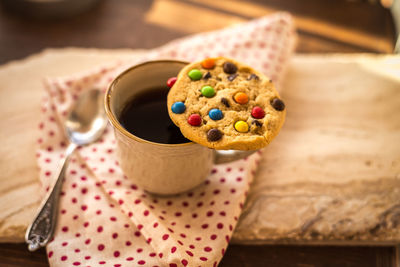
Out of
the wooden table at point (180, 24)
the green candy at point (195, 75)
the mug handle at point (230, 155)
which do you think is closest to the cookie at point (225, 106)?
the green candy at point (195, 75)

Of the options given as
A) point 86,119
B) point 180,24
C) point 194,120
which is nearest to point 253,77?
point 194,120

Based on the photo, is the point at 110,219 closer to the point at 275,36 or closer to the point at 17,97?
the point at 17,97

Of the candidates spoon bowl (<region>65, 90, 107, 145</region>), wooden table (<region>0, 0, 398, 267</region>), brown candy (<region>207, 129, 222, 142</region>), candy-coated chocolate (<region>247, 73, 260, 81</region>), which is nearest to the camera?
brown candy (<region>207, 129, 222, 142</region>)

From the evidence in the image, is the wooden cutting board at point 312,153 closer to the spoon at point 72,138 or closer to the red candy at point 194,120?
the spoon at point 72,138

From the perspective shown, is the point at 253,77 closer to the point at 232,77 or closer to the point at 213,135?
the point at 232,77

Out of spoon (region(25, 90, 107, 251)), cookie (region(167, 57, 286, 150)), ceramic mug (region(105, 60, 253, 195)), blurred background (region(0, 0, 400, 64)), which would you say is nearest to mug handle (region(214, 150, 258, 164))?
ceramic mug (region(105, 60, 253, 195))

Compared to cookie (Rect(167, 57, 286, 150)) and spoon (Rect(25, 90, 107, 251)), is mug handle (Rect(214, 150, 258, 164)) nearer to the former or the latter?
cookie (Rect(167, 57, 286, 150))

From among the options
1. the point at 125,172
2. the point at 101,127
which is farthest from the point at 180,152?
the point at 101,127
